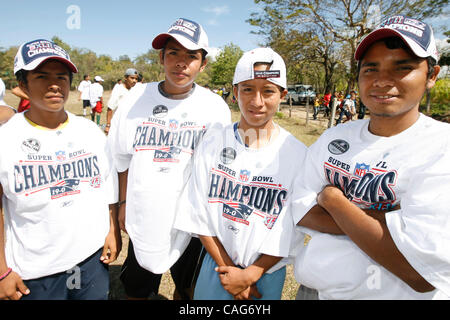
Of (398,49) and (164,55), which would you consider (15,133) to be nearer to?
(164,55)

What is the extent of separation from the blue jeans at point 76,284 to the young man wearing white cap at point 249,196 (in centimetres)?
74

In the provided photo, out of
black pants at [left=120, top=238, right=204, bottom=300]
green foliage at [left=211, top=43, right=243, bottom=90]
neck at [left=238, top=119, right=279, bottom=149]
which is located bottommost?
black pants at [left=120, top=238, right=204, bottom=300]

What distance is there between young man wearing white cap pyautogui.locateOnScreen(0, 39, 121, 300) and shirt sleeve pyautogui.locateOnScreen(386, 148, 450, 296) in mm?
1855

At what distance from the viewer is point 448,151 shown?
111 cm

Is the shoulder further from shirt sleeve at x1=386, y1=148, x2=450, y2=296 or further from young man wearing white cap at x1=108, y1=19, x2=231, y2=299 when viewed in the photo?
shirt sleeve at x1=386, y1=148, x2=450, y2=296

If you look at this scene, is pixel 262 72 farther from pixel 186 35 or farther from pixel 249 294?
pixel 249 294

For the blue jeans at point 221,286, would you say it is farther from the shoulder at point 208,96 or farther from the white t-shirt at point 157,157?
the shoulder at point 208,96

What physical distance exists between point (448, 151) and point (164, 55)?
5.97ft

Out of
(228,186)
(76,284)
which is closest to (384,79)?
(228,186)

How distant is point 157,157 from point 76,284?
1036 millimetres

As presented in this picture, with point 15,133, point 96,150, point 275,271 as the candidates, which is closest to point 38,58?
point 15,133

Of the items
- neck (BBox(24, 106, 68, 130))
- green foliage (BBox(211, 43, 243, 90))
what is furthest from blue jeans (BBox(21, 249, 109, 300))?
green foliage (BBox(211, 43, 243, 90))

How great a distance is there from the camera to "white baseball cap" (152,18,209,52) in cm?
180

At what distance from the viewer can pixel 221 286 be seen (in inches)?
65.4
